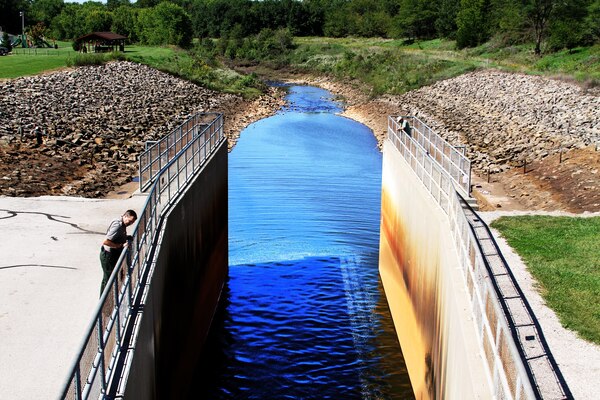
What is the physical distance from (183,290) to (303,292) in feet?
26.7

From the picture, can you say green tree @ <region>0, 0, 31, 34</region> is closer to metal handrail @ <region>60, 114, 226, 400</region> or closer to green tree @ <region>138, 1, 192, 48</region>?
green tree @ <region>138, 1, 192, 48</region>

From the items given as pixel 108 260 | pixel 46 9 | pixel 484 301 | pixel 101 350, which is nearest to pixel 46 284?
pixel 108 260

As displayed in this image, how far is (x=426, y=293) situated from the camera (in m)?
17.6

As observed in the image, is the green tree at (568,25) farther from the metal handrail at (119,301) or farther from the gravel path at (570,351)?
the gravel path at (570,351)

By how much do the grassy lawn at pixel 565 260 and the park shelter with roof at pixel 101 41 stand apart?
7811cm

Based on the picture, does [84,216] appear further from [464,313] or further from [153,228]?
[464,313]

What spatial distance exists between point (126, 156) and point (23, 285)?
23722 mm

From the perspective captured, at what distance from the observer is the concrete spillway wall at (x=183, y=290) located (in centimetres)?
1267

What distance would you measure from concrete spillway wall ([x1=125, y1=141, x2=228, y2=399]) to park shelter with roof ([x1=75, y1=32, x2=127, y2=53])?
229 ft

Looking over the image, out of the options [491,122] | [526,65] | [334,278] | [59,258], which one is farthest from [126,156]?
[526,65]

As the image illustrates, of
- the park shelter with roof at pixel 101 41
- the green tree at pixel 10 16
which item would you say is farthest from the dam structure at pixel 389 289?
the green tree at pixel 10 16

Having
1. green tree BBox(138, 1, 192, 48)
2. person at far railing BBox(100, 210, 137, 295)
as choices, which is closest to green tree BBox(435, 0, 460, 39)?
green tree BBox(138, 1, 192, 48)

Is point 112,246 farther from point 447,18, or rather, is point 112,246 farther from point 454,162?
point 447,18

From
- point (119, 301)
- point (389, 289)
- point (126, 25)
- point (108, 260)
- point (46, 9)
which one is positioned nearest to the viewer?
point (119, 301)
